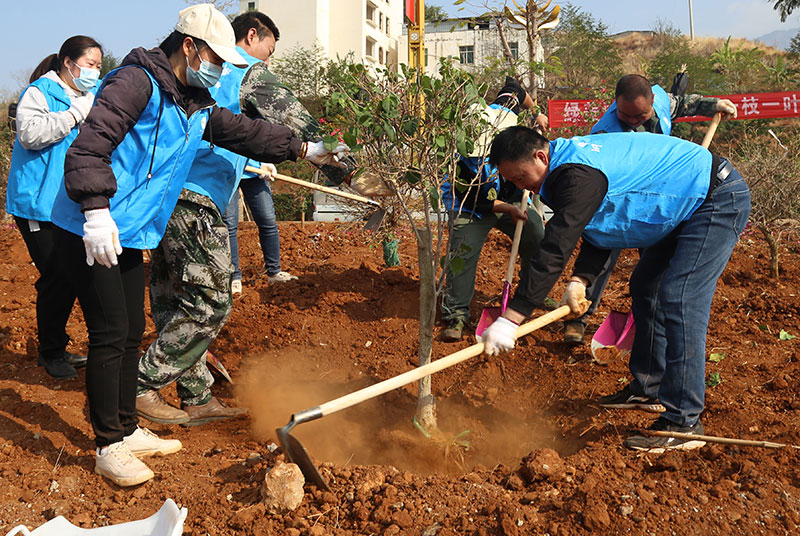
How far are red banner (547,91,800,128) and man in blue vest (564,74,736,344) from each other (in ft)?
14.1

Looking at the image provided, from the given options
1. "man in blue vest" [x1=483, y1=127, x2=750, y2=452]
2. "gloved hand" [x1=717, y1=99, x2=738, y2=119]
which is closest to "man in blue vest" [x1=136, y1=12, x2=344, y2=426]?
"man in blue vest" [x1=483, y1=127, x2=750, y2=452]

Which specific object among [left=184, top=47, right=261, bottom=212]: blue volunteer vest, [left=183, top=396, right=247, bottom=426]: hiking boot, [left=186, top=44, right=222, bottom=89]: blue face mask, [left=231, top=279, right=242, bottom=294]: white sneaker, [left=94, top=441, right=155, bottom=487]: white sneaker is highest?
[left=186, top=44, right=222, bottom=89]: blue face mask

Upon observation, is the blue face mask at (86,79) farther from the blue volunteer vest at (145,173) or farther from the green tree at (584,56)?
the green tree at (584,56)

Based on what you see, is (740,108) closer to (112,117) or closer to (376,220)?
(376,220)

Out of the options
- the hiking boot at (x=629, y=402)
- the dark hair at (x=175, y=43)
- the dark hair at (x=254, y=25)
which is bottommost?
the hiking boot at (x=629, y=402)

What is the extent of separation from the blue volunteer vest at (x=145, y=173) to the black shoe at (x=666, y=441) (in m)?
2.27

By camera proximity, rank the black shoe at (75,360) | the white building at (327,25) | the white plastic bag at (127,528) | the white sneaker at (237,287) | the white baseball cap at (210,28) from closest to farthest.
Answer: the white plastic bag at (127,528)
the white baseball cap at (210,28)
the black shoe at (75,360)
the white sneaker at (237,287)
the white building at (327,25)

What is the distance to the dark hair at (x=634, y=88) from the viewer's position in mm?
3960

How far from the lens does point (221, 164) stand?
10.5 feet

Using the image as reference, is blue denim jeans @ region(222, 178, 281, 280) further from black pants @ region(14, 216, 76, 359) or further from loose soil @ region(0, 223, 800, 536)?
black pants @ region(14, 216, 76, 359)

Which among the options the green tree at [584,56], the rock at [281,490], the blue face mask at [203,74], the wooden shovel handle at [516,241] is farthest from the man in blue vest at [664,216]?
the green tree at [584,56]

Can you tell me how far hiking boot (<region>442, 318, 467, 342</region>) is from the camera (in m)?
4.30

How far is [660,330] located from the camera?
10.7ft

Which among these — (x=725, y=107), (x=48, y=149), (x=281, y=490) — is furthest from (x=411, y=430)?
(x=725, y=107)
